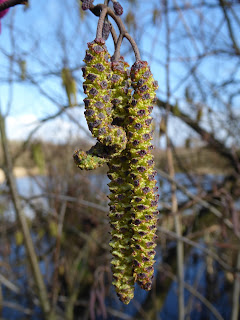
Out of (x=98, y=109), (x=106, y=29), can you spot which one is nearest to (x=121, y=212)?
(x=98, y=109)

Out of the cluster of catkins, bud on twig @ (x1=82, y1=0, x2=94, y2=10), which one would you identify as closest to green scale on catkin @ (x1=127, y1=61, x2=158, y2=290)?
the cluster of catkins

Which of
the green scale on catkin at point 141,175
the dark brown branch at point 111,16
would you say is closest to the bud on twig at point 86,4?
the dark brown branch at point 111,16

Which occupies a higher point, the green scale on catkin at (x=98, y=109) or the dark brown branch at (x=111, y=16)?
the dark brown branch at (x=111, y=16)

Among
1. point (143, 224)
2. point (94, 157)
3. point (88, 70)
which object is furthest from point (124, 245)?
point (88, 70)

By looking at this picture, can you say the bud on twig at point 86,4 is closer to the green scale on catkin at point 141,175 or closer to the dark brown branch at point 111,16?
the dark brown branch at point 111,16

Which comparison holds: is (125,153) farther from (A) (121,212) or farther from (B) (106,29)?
(B) (106,29)

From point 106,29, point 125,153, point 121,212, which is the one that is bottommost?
point 121,212

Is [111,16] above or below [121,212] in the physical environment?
above
